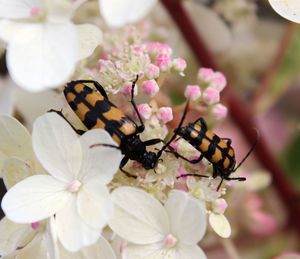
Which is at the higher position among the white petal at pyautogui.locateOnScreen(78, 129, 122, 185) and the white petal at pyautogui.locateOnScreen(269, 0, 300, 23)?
the white petal at pyautogui.locateOnScreen(269, 0, 300, 23)

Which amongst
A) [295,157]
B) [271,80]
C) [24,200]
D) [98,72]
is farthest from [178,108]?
[295,157]

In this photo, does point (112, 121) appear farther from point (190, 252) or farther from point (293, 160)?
point (293, 160)

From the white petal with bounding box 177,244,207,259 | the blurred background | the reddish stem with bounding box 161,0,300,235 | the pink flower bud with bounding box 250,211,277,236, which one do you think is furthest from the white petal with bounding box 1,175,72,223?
the pink flower bud with bounding box 250,211,277,236

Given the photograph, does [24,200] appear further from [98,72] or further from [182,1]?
[182,1]

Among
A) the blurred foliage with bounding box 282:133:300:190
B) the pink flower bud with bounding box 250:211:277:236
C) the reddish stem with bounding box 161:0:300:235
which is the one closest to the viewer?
the reddish stem with bounding box 161:0:300:235

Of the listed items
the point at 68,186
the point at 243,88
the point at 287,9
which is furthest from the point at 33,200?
the point at 243,88

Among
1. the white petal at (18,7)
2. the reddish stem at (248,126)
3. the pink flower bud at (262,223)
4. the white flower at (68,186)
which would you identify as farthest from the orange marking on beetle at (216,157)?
the pink flower bud at (262,223)

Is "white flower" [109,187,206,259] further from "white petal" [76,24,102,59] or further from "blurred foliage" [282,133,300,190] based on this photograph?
"blurred foliage" [282,133,300,190]
